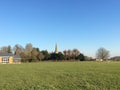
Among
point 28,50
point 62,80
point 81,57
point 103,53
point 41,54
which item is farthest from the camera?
point 103,53

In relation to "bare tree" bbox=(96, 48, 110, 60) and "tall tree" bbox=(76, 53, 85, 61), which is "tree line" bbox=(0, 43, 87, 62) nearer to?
"tall tree" bbox=(76, 53, 85, 61)

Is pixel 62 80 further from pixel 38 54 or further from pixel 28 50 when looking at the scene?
pixel 28 50

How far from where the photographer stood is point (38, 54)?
246 ft

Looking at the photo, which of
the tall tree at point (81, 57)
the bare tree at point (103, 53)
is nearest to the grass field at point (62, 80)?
the tall tree at point (81, 57)

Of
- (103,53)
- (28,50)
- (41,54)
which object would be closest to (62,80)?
(41,54)

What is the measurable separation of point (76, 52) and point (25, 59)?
99.7ft

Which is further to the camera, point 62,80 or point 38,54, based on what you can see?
point 38,54

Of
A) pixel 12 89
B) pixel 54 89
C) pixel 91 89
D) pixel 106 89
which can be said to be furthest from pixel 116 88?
pixel 12 89

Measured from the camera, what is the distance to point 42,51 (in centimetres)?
7988

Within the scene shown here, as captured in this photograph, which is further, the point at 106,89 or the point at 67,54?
the point at 67,54

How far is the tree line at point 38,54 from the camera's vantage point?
72.9 meters

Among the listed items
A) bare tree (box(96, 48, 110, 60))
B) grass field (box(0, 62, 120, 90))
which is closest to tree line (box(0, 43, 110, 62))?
bare tree (box(96, 48, 110, 60))

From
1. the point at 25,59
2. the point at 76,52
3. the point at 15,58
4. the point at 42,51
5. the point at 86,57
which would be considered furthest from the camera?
the point at 76,52

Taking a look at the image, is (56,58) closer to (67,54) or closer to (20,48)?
(67,54)
